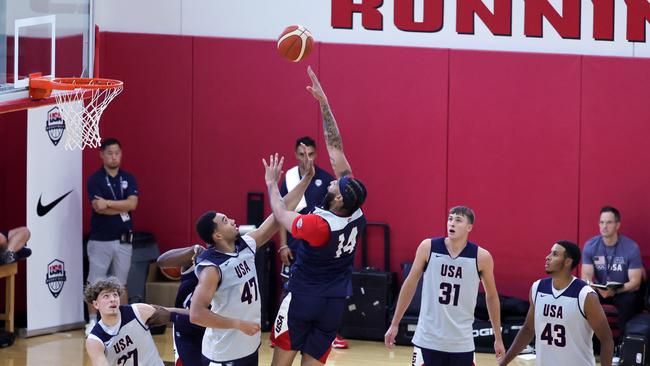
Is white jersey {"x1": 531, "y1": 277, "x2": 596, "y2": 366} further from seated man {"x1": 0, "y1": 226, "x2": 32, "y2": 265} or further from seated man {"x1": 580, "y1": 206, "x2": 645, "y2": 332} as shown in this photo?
seated man {"x1": 0, "y1": 226, "x2": 32, "y2": 265}

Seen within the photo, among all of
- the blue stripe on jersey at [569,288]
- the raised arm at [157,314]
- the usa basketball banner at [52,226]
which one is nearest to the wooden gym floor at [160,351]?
the usa basketball banner at [52,226]

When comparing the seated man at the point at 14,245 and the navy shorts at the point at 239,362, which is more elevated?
the seated man at the point at 14,245

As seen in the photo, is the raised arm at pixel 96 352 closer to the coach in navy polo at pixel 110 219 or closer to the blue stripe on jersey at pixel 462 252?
the blue stripe on jersey at pixel 462 252

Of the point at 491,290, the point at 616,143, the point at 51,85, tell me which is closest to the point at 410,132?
the point at 616,143

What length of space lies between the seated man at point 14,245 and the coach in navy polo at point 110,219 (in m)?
0.71

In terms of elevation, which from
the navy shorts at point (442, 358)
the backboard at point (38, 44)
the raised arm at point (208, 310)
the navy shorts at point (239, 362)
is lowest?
the navy shorts at point (442, 358)

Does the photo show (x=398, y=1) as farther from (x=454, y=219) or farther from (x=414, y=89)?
(x=454, y=219)

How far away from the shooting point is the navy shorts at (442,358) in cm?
761

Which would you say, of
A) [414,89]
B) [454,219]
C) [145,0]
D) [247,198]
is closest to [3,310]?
[247,198]

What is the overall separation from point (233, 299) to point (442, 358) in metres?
1.51

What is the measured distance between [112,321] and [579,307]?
2.91 metres

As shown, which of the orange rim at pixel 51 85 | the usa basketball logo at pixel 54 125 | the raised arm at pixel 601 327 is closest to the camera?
the raised arm at pixel 601 327

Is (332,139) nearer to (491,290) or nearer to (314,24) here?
(491,290)

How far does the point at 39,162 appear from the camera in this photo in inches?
445
